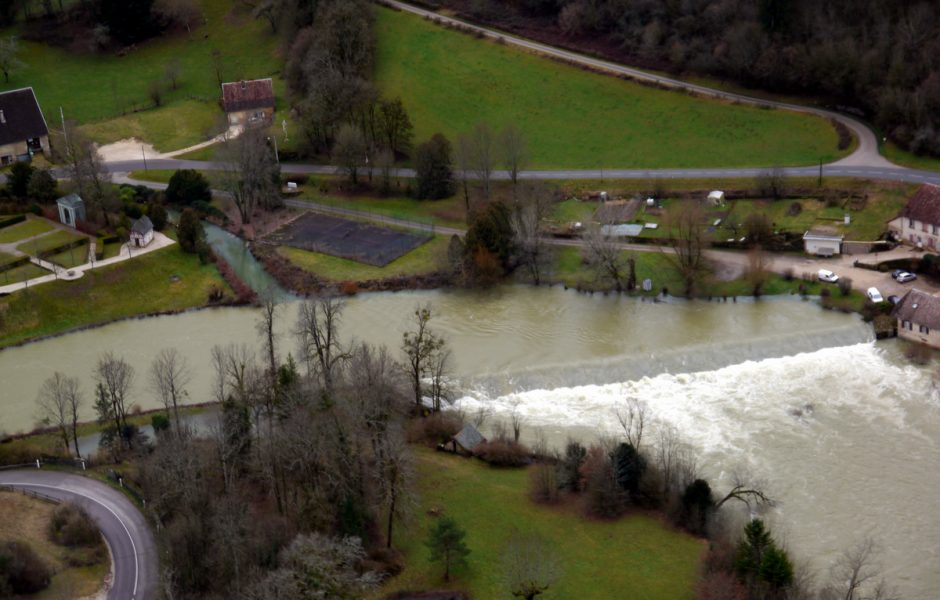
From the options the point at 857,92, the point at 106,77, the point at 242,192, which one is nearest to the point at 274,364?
the point at 242,192

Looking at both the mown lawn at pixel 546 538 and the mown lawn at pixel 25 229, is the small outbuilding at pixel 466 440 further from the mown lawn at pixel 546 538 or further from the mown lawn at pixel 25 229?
the mown lawn at pixel 25 229

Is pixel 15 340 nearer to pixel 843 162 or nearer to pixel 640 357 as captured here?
pixel 640 357

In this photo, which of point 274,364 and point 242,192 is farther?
point 242,192

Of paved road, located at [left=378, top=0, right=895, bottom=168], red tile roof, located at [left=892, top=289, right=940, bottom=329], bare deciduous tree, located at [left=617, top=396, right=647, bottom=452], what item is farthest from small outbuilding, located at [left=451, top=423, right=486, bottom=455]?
paved road, located at [left=378, top=0, right=895, bottom=168]

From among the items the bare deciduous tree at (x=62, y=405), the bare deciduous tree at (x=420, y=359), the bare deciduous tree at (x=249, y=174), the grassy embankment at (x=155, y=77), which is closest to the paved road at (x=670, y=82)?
the grassy embankment at (x=155, y=77)

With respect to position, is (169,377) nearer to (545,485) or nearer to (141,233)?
(545,485)

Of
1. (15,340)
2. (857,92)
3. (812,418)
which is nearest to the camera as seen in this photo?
(812,418)
